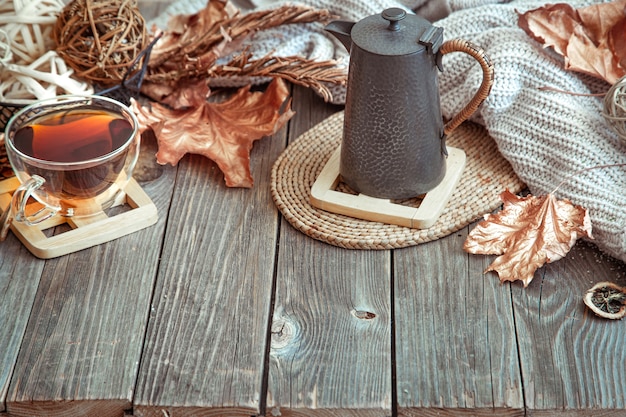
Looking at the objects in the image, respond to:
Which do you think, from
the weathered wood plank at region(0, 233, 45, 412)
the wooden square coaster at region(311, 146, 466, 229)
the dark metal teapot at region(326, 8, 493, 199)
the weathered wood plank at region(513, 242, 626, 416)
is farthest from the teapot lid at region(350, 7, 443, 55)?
the weathered wood plank at region(0, 233, 45, 412)

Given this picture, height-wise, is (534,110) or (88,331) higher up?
(534,110)

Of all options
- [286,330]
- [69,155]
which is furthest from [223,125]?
[286,330]

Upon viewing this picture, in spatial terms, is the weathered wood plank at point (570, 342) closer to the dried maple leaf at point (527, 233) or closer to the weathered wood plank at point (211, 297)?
the dried maple leaf at point (527, 233)

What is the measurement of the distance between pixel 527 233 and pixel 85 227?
1.71ft

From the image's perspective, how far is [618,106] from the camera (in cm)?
90

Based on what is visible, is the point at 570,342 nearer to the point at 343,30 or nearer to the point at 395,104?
the point at 395,104

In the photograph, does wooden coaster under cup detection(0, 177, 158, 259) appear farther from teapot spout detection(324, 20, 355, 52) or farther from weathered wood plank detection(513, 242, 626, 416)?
weathered wood plank detection(513, 242, 626, 416)

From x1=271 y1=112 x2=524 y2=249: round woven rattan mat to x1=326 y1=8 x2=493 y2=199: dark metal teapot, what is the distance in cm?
5

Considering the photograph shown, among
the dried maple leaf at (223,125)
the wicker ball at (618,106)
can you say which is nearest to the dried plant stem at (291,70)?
the dried maple leaf at (223,125)

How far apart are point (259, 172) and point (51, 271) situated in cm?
30

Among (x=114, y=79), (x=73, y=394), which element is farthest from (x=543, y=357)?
(x=114, y=79)

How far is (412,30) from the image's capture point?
855 mm

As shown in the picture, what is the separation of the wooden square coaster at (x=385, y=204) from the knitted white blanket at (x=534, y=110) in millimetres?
42

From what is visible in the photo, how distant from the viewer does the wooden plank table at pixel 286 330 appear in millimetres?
769
